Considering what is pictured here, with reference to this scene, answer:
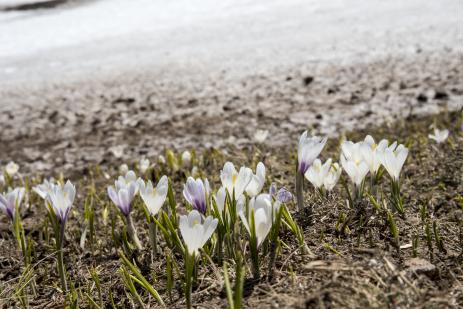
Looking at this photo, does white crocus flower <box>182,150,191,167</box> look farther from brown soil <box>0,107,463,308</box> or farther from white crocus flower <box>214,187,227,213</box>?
white crocus flower <box>214,187,227,213</box>

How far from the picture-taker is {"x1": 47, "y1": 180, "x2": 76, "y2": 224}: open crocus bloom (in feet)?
6.25

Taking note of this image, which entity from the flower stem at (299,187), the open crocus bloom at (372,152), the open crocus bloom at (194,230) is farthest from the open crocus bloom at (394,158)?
the open crocus bloom at (194,230)

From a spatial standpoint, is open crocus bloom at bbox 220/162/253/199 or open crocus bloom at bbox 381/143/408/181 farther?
open crocus bloom at bbox 381/143/408/181

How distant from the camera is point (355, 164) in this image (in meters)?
1.96

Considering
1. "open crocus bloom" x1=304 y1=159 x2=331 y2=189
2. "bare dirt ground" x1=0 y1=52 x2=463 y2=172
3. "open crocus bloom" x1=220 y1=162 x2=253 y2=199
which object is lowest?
"bare dirt ground" x1=0 y1=52 x2=463 y2=172

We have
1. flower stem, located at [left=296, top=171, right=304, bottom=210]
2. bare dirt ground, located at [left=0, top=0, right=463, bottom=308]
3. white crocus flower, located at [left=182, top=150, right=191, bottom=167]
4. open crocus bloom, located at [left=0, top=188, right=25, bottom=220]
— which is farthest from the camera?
white crocus flower, located at [left=182, top=150, right=191, bottom=167]

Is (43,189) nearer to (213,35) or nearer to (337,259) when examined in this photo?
(337,259)

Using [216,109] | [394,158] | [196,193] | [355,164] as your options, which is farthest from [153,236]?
[216,109]

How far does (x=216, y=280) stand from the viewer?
1.74 meters

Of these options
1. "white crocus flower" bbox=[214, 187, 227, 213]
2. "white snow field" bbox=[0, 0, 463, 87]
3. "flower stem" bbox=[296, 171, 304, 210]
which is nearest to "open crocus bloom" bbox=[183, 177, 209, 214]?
"white crocus flower" bbox=[214, 187, 227, 213]

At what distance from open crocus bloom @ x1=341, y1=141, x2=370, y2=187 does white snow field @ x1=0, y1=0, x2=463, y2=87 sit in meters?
5.26

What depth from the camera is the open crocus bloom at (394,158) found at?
1.89m

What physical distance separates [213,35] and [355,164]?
29.3ft

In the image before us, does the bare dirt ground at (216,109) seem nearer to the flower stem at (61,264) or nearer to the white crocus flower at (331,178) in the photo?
the white crocus flower at (331,178)
